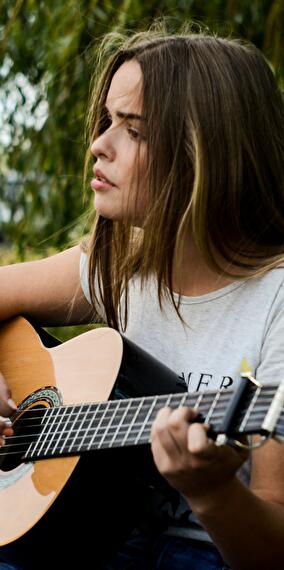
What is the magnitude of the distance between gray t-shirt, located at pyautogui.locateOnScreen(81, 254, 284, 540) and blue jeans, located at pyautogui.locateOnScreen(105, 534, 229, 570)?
0.02 m

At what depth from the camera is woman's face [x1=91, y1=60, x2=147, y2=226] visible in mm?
1953

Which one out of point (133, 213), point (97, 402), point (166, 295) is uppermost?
point (133, 213)

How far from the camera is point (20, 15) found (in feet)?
10.9

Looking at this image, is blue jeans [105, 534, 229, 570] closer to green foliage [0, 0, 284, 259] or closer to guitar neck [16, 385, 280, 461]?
guitar neck [16, 385, 280, 461]

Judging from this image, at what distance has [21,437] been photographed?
2012mm

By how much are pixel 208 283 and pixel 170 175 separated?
22 cm

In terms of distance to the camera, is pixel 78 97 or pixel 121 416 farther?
pixel 78 97

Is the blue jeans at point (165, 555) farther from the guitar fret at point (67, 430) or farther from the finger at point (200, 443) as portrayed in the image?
the finger at point (200, 443)

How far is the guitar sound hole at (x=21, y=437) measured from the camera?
1.97m

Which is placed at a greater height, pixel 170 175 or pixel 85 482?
pixel 170 175

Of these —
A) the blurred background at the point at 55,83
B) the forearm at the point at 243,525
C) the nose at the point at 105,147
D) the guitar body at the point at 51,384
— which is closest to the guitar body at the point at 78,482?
the guitar body at the point at 51,384

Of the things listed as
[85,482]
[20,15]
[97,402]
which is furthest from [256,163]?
[20,15]

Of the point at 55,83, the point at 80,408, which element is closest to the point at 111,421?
the point at 80,408

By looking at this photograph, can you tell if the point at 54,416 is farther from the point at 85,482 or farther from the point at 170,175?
the point at 170,175
